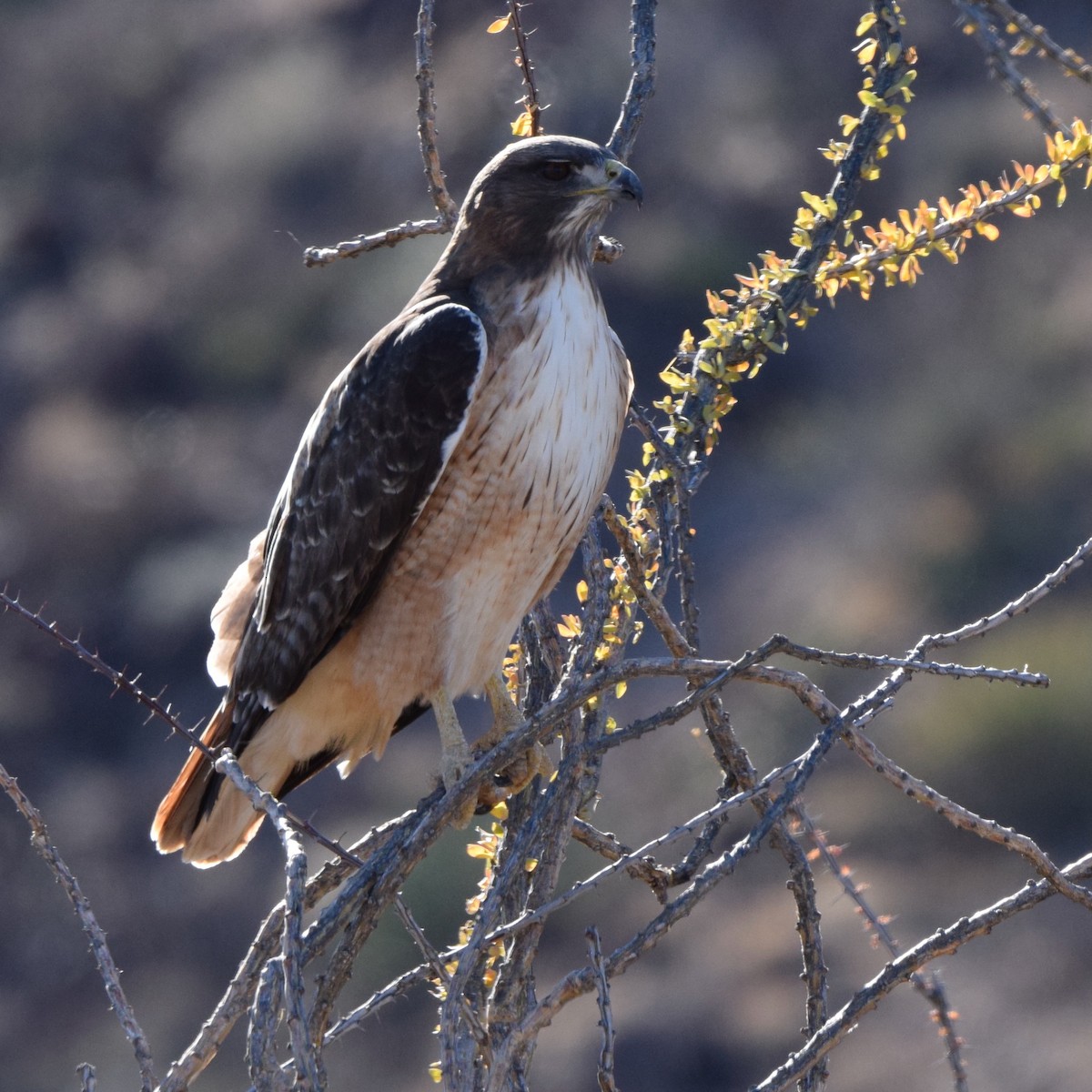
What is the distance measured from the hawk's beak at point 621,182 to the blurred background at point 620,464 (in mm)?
4523

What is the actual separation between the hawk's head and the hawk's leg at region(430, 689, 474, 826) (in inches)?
44.0

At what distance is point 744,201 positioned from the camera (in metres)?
20.2

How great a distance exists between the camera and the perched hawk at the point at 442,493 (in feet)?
13.0

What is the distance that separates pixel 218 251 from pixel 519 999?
2024cm

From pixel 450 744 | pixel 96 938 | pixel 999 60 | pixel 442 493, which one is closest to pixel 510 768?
pixel 450 744

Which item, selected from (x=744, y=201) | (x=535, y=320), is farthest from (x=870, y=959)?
(x=744, y=201)

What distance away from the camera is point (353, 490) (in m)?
4.21

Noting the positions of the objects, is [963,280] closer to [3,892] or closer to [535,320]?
[3,892]

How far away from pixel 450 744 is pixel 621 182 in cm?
145

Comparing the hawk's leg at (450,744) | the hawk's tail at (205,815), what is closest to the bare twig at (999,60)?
the hawk's leg at (450,744)

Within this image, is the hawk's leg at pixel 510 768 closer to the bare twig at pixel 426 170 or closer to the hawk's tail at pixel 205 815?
the hawk's tail at pixel 205 815

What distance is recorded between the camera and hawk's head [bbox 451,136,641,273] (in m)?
4.09

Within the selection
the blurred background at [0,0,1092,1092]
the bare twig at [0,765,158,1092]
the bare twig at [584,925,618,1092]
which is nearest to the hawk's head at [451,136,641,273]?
the bare twig at [0,765,158,1092]

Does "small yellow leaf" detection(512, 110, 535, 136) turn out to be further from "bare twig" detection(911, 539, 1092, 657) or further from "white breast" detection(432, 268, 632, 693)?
"bare twig" detection(911, 539, 1092, 657)
